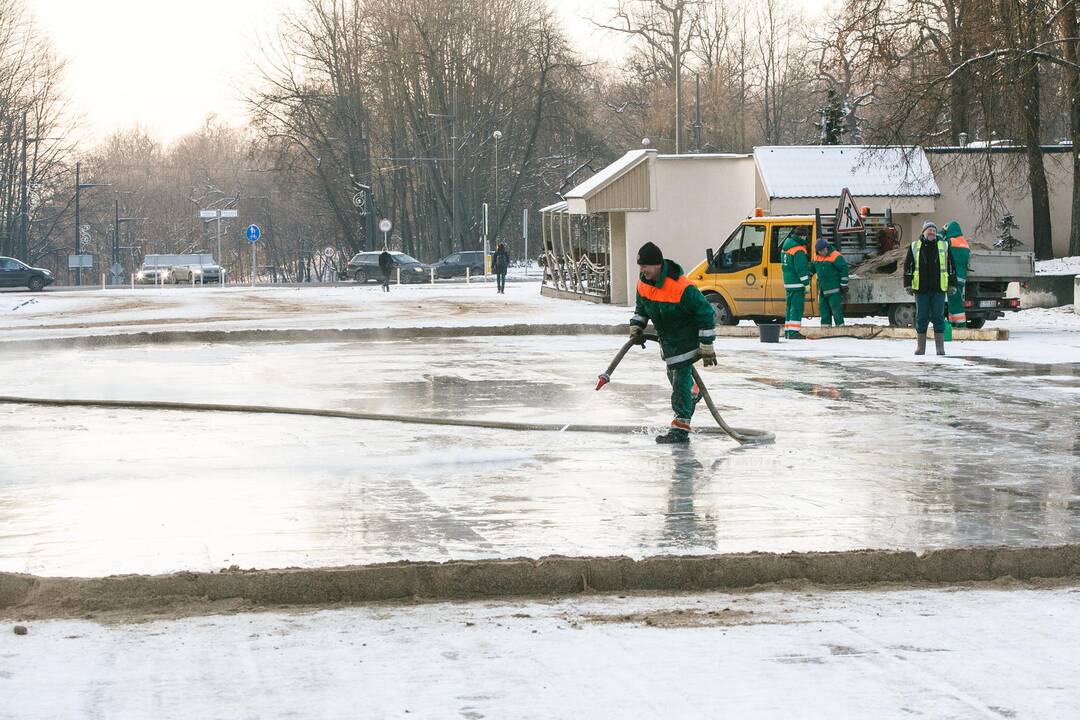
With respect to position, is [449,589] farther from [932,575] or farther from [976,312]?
[976,312]

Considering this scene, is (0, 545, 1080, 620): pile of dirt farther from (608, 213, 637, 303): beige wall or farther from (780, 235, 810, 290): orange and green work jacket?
(608, 213, 637, 303): beige wall

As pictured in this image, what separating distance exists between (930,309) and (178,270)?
6907 cm

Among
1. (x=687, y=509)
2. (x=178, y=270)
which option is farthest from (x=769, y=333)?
(x=178, y=270)

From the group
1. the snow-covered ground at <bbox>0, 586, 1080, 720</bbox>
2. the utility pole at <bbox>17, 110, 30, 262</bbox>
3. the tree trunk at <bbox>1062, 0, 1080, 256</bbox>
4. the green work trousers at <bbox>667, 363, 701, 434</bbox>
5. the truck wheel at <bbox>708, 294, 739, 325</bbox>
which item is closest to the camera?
the snow-covered ground at <bbox>0, 586, 1080, 720</bbox>

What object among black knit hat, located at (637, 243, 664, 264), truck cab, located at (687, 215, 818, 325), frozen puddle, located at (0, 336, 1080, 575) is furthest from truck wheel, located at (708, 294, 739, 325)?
black knit hat, located at (637, 243, 664, 264)

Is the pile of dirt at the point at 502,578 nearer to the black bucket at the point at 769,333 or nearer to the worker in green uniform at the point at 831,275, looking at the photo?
the black bucket at the point at 769,333

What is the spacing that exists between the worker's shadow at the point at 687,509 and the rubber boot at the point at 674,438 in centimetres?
46

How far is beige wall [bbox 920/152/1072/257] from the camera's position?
3759 centimetres

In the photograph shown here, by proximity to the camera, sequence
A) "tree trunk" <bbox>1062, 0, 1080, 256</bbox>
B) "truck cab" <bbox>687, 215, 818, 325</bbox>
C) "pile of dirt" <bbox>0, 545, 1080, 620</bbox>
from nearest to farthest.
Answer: "pile of dirt" <bbox>0, 545, 1080, 620</bbox> < "truck cab" <bbox>687, 215, 818, 325</bbox> < "tree trunk" <bbox>1062, 0, 1080, 256</bbox>

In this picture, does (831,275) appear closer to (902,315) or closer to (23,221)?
(902,315)

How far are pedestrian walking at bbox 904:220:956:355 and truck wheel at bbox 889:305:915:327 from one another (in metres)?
4.64

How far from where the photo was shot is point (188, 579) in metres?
→ 6.98

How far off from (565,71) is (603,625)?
74733 mm

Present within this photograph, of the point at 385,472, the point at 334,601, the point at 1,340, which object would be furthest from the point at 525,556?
the point at 1,340
